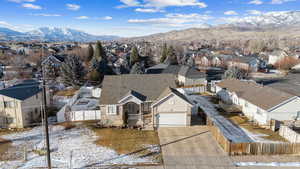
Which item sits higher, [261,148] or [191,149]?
[261,148]

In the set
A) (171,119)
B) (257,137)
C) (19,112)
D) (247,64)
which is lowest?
(257,137)

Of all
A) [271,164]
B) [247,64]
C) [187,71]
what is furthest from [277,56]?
[271,164]

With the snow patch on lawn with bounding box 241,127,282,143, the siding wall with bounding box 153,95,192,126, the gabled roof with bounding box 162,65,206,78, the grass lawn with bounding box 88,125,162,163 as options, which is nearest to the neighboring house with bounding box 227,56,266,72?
the gabled roof with bounding box 162,65,206,78

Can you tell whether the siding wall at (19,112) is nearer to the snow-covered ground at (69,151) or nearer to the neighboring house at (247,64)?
the snow-covered ground at (69,151)

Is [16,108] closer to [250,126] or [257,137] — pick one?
[257,137]

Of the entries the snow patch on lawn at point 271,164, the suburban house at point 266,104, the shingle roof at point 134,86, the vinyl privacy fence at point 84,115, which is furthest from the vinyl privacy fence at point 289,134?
the vinyl privacy fence at point 84,115
